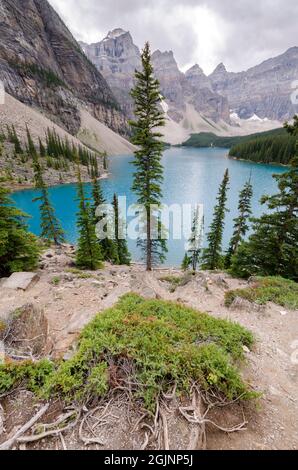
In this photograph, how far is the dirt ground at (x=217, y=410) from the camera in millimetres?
Answer: 3150

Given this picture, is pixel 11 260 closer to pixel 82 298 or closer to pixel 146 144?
pixel 82 298

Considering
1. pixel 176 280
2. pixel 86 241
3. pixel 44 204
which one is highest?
pixel 44 204

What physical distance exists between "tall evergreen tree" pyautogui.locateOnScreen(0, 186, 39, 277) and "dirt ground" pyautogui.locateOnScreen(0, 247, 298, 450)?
8.54 feet

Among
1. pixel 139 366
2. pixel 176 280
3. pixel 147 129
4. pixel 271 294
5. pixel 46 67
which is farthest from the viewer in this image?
pixel 46 67

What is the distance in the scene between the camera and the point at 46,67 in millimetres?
135375

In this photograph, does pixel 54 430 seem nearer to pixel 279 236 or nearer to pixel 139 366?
→ pixel 139 366

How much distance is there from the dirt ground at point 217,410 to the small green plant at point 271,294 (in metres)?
0.38

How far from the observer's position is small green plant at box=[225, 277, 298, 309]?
9.04m

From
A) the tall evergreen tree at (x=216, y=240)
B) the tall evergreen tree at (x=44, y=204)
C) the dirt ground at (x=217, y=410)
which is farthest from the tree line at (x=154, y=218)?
the tall evergreen tree at (x=44, y=204)

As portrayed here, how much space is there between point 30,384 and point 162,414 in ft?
7.52

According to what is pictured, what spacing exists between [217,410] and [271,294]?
7.30 meters

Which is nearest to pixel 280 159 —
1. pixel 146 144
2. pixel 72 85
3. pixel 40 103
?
pixel 146 144

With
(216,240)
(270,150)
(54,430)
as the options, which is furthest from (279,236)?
(270,150)

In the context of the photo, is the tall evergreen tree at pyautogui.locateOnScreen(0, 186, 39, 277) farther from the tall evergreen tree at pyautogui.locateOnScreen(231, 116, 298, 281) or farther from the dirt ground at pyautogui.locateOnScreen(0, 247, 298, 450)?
the tall evergreen tree at pyautogui.locateOnScreen(231, 116, 298, 281)
